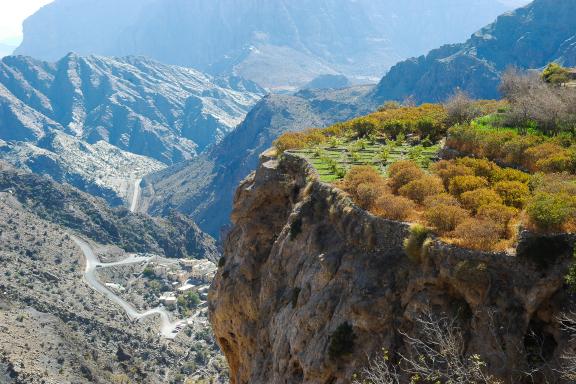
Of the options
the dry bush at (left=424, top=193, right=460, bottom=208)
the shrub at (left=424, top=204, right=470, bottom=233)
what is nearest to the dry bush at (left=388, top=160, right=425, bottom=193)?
the dry bush at (left=424, top=193, right=460, bottom=208)

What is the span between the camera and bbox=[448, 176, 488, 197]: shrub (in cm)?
1994

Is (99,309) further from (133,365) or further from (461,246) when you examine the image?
(461,246)

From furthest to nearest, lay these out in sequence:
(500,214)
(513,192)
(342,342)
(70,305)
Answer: (70,305)
(513,192)
(342,342)
(500,214)

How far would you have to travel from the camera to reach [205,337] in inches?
4190

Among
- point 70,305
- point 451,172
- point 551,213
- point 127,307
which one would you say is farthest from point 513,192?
point 127,307

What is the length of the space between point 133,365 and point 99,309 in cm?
2196

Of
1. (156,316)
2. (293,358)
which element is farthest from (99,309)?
(293,358)

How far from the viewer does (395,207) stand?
18766 millimetres

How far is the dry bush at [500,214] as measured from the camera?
16188mm

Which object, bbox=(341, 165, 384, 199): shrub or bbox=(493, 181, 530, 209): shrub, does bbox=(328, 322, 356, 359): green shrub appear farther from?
bbox=(493, 181, 530, 209): shrub

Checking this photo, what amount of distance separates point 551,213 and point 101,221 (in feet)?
535

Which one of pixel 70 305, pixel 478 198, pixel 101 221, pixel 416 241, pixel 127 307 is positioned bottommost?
pixel 127 307

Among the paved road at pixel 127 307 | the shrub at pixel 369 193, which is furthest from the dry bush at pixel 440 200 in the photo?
the paved road at pixel 127 307

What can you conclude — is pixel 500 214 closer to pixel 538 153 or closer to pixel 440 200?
pixel 440 200
